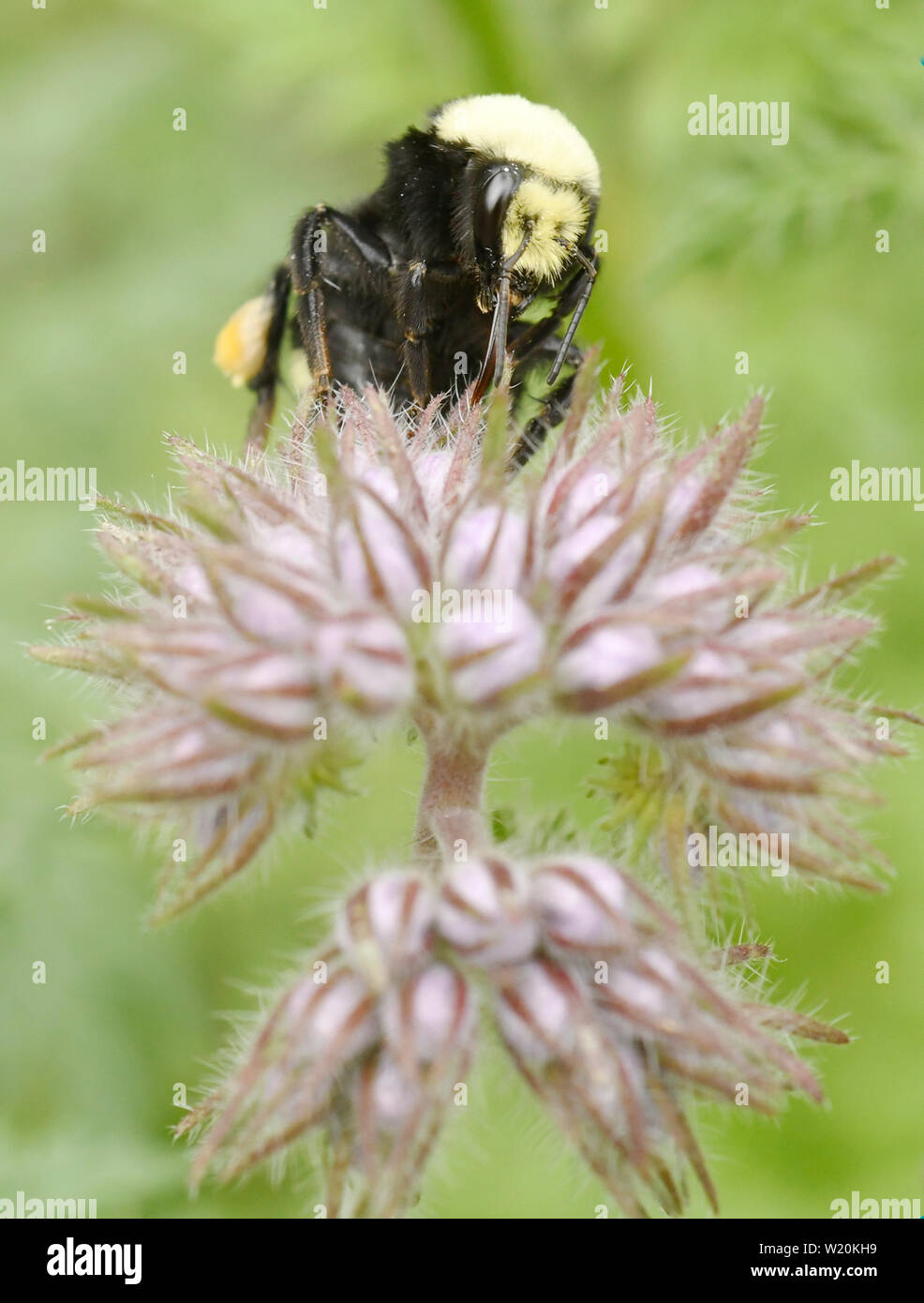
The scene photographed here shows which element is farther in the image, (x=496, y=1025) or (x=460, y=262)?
(x=460, y=262)

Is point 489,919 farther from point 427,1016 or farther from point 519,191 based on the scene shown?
point 519,191

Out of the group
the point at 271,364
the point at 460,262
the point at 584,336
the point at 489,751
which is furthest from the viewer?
the point at 584,336

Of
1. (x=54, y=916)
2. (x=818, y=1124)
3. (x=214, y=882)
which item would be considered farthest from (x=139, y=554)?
(x=818, y=1124)

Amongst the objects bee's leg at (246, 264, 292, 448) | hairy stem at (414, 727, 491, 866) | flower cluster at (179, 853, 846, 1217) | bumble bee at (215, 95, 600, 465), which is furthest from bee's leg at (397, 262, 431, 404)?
flower cluster at (179, 853, 846, 1217)

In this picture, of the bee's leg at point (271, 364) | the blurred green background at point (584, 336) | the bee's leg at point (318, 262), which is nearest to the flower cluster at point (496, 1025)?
the blurred green background at point (584, 336)

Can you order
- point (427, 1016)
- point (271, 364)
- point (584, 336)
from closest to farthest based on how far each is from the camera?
1. point (427, 1016)
2. point (271, 364)
3. point (584, 336)

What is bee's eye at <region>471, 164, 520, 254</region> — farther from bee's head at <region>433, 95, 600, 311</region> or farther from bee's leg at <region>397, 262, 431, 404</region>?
bee's leg at <region>397, 262, 431, 404</region>

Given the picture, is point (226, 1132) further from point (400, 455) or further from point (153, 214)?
point (153, 214)

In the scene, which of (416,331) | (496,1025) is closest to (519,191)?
(416,331)
